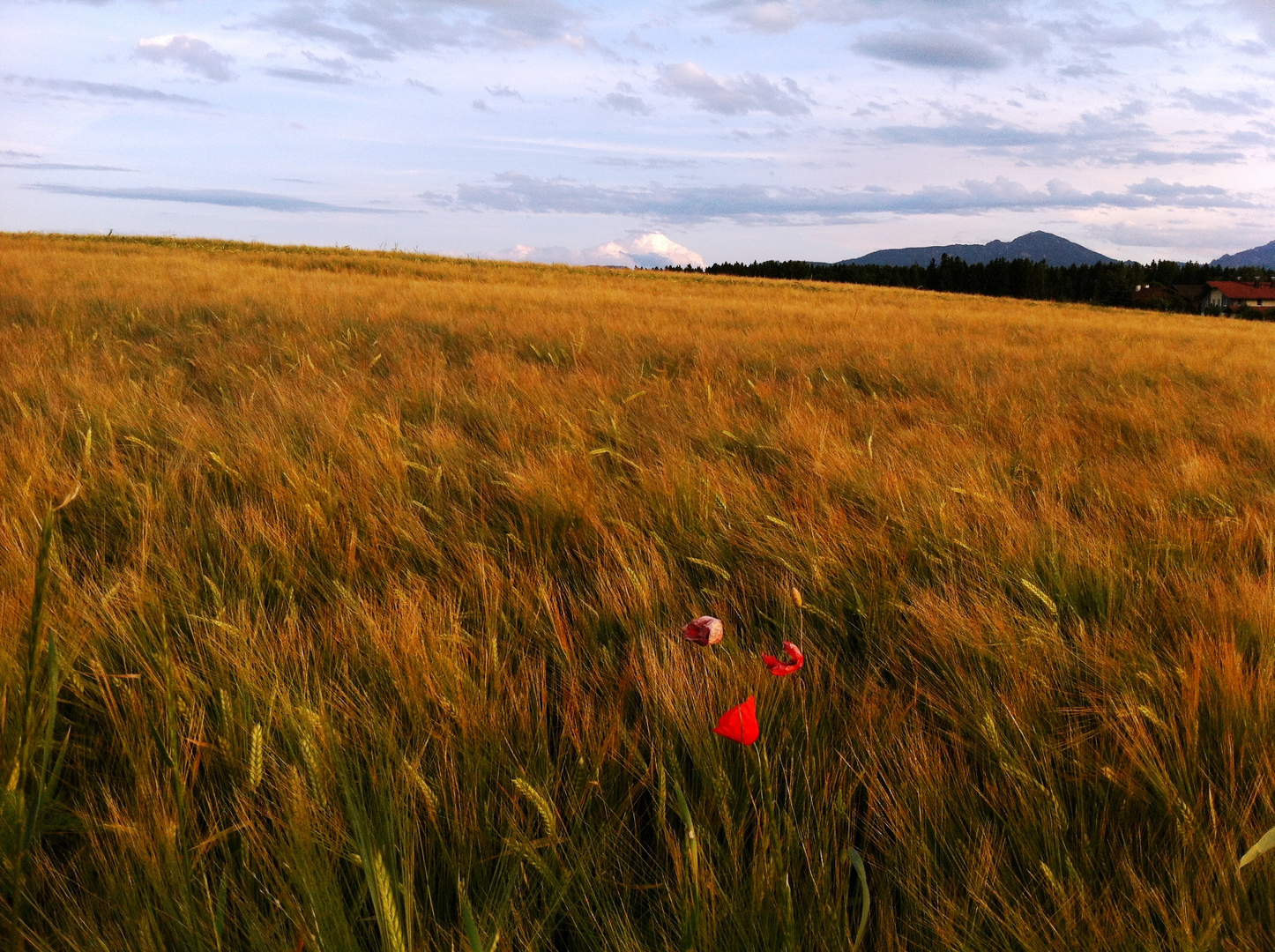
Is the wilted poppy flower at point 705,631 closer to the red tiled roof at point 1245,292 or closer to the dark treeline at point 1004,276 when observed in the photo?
the dark treeline at point 1004,276

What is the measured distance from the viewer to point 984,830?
808 mm

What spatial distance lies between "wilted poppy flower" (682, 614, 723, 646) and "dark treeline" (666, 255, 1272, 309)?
57.7m

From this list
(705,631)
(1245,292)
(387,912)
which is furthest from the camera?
(1245,292)

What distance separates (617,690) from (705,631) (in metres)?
0.22

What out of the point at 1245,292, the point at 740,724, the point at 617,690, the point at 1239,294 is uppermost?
the point at 1245,292

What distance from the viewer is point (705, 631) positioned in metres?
0.91

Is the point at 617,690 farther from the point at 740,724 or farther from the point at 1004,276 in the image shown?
the point at 1004,276

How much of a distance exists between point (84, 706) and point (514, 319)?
5358 millimetres

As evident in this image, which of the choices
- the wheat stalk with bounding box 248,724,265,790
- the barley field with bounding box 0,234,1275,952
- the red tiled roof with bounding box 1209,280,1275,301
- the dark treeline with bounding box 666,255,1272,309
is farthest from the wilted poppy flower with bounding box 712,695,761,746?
the red tiled roof with bounding box 1209,280,1275,301

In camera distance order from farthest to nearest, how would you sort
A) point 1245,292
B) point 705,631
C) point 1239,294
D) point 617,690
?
point 1245,292 → point 1239,294 → point 617,690 → point 705,631

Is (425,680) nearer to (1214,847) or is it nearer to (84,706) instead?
(84,706)

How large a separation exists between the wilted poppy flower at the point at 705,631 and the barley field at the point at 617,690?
0.10 metres

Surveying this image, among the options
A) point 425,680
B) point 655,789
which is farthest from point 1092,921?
point 425,680

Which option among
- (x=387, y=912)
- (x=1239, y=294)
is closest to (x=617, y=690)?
(x=387, y=912)
